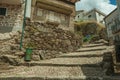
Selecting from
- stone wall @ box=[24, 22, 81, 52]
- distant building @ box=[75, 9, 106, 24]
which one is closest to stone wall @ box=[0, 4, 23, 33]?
stone wall @ box=[24, 22, 81, 52]

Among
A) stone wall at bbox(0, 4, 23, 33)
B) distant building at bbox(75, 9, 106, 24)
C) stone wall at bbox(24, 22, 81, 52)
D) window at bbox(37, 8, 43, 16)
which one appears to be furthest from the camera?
distant building at bbox(75, 9, 106, 24)

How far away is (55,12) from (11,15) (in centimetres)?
399

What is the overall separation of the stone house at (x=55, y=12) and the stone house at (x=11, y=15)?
3.91ft

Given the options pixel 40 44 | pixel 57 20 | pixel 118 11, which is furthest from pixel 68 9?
pixel 118 11

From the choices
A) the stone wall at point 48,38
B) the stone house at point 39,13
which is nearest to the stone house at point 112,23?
the stone house at point 39,13

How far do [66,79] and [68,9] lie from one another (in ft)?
29.1

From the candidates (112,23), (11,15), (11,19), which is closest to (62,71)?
(11,19)

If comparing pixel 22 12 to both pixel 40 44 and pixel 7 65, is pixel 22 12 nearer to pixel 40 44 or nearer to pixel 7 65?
pixel 40 44

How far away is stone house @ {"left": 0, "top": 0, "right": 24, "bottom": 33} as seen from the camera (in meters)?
9.63

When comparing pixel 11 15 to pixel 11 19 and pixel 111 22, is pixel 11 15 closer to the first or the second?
pixel 11 19

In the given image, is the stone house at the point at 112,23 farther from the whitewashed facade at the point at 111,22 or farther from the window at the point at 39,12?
the window at the point at 39,12

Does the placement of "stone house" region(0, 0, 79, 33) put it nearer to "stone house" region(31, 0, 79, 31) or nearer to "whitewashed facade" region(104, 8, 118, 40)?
"stone house" region(31, 0, 79, 31)

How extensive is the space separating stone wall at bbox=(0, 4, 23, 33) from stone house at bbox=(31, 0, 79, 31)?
45.9 inches

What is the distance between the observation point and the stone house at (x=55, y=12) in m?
11.3
